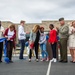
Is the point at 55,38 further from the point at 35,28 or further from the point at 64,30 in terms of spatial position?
the point at 35,28

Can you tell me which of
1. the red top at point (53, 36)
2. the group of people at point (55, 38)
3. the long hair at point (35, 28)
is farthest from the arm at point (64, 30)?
the long hair at point (35, 28)

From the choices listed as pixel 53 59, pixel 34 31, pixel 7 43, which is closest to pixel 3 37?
pixel 7 43

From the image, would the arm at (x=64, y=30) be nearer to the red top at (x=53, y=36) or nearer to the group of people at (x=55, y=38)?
the group of people at (x=55, y=38)

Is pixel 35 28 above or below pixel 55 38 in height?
above

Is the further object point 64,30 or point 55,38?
point 55,38

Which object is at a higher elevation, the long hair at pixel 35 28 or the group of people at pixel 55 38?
the long hair at pixel 35 28

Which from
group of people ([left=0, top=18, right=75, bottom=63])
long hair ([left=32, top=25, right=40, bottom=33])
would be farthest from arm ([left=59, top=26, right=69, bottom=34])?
long hair ([left=32, top=25, right=40, bottom=33])

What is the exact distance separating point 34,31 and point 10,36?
120cm

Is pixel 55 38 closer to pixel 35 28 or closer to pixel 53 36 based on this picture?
pixel 53 36

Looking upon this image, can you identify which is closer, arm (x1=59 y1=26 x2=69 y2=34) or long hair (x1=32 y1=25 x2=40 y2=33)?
arm (x1=59 y1=26 x2=69 y2=34)

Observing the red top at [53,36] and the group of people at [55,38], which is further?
the red top at [53,36]

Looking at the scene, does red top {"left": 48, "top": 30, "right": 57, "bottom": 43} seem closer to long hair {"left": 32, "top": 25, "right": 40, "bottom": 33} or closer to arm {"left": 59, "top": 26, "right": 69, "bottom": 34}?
arm {"left": 59, "top": 26, "right": 69, "bottom": 34}

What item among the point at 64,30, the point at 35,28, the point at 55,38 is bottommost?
the point at 55,38

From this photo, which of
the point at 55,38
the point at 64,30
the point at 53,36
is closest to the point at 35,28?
the point at 53,36
